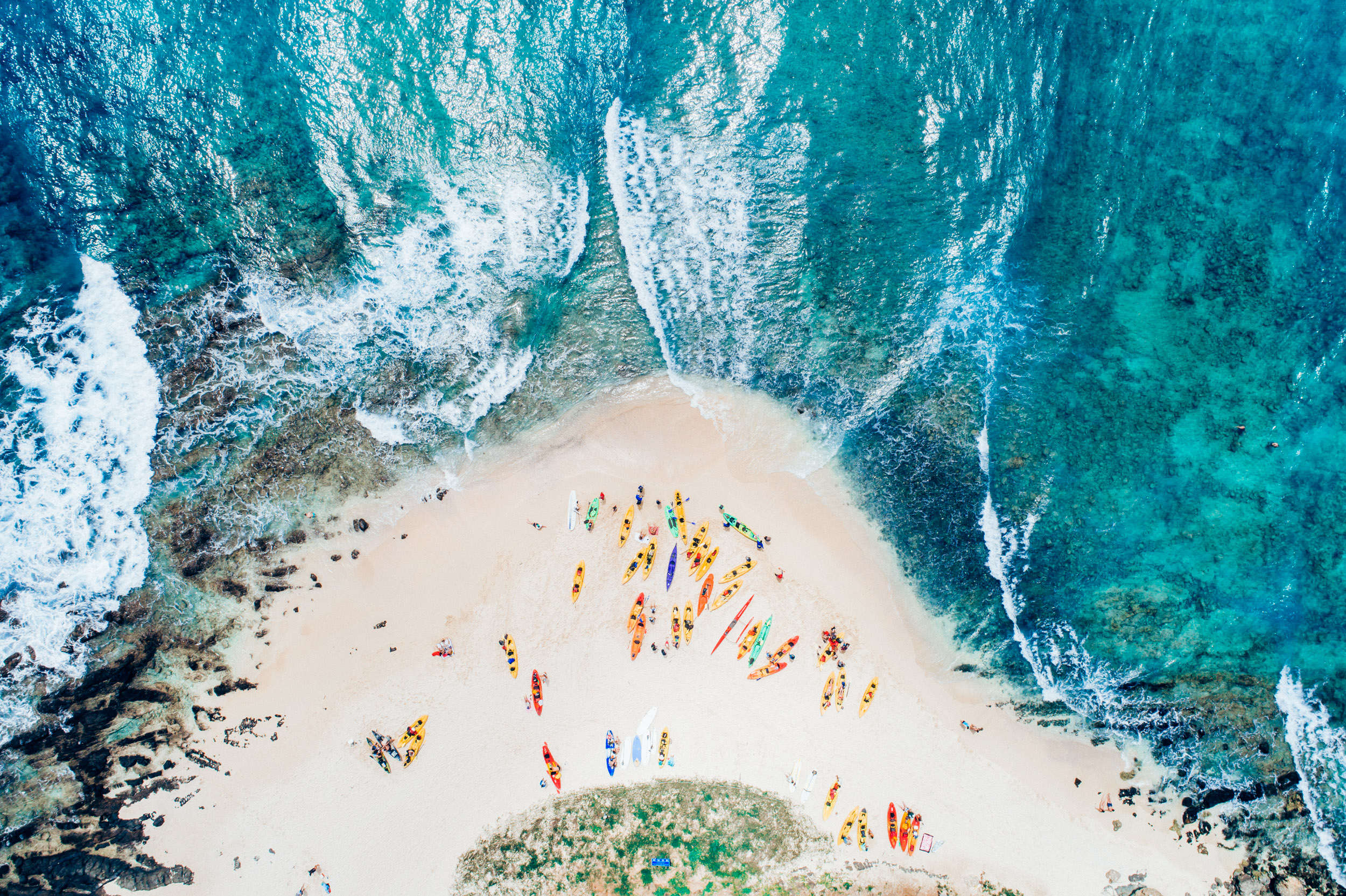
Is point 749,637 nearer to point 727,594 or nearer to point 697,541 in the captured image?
point 727,594

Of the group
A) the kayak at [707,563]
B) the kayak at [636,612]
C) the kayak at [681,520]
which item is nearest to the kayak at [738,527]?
the kayak at [707,563]

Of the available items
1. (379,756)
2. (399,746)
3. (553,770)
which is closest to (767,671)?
(553,770)

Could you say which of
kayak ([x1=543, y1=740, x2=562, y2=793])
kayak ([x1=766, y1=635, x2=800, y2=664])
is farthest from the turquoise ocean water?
kayak ([x1=543, y1=740, x2=562, y2=793])

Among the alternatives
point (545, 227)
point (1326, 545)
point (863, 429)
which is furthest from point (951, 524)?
point (545, 227)

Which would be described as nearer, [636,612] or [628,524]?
[636,612]

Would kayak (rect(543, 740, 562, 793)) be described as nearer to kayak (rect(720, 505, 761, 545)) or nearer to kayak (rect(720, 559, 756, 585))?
kayak (rect(720, 559, 756, 585))
